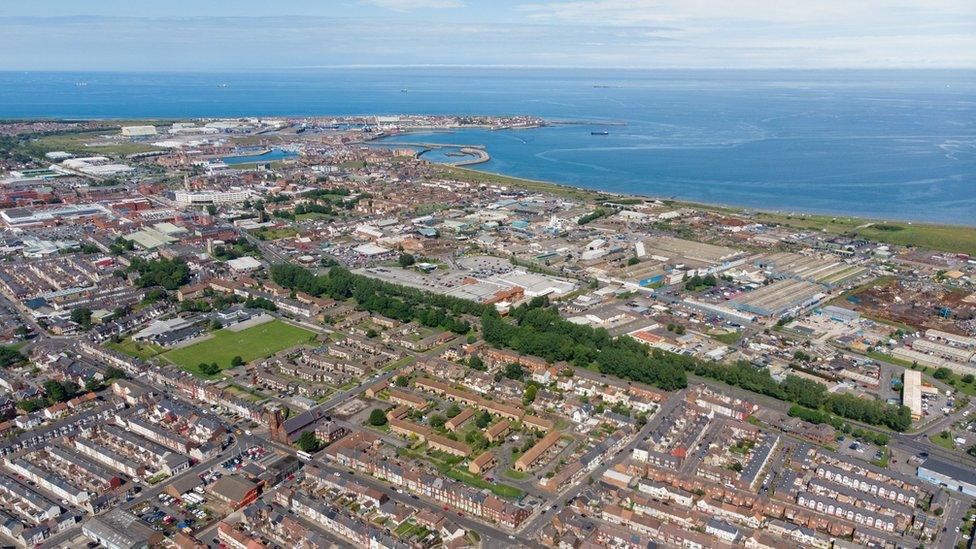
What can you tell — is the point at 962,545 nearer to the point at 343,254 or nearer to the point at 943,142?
the point at 343,254

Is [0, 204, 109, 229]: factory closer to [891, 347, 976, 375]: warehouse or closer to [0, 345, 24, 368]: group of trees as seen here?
[0, 345, 24, 368]: group of trees

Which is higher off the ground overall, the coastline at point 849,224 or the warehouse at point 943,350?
the coastline at point 849,224

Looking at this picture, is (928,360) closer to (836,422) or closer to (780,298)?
(780,298)

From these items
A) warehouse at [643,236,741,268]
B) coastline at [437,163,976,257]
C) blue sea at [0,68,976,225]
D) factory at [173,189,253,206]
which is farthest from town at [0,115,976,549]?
blue sea at [0,68,976,225]

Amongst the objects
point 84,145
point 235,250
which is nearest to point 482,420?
point 235,250

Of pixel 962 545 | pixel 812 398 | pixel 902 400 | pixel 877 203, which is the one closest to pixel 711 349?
pixel 812 398

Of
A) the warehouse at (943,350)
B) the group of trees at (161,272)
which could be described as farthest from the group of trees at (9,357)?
the warehouse at (943,350)

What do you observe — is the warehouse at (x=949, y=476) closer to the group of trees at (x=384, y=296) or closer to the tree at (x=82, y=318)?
the group of trees at (x=384, y=296)
